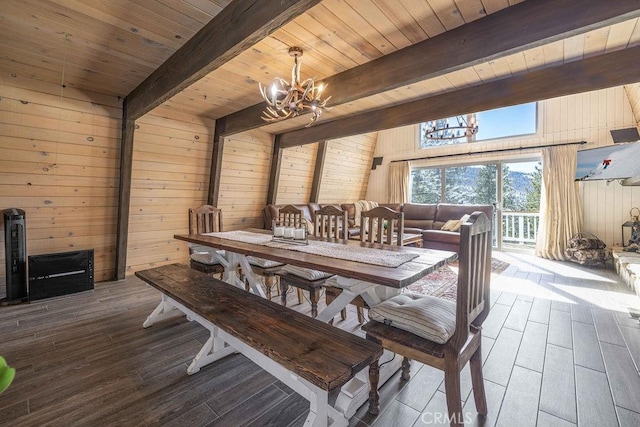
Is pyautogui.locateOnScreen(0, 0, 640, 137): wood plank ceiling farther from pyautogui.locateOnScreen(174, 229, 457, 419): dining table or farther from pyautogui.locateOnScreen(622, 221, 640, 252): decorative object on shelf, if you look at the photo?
pyautogui.locateOnScreen(622, 221, 640, 252): decorative object on shelf

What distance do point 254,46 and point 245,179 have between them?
2.74 meters

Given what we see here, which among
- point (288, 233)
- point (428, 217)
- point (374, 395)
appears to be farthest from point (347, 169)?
point (374, 395)

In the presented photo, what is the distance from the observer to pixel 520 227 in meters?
5.84

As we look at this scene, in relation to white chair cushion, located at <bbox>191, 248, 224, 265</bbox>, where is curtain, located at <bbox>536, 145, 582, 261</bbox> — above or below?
above

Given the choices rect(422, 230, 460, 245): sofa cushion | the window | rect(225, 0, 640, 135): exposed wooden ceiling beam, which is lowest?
rect(422, 230, 460, 245): sofa cushion

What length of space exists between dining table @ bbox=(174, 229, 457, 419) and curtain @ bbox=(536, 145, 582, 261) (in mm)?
4440

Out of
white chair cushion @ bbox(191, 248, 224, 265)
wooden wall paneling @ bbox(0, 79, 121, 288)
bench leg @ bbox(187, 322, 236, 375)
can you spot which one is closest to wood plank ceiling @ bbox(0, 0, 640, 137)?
wooden wall paneling @ bbox(0, 79, 121, 288)

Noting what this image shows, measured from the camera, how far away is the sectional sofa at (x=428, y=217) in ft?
16.7

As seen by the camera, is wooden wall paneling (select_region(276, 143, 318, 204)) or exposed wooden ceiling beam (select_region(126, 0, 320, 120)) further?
wooden wall paneling (select_region(276, 143, 318, 204))

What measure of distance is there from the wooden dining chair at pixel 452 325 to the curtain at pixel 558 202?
4678mm

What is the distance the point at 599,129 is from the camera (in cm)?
469

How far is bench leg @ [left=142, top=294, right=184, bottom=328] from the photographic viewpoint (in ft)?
7.98

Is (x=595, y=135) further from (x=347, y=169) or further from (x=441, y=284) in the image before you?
(x=347, y=169)

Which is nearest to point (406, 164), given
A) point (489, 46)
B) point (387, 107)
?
point (387, 107)
